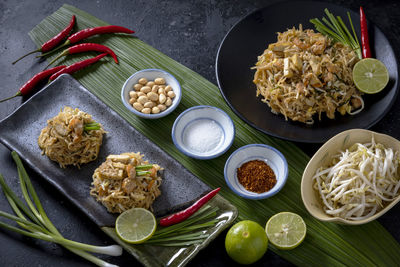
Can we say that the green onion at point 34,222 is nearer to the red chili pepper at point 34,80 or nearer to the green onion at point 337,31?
the red chili pepper at point 34,80

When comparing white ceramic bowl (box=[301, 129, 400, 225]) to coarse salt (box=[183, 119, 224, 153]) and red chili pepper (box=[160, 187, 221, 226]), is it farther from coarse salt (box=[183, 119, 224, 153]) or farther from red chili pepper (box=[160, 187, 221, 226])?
coarse salt (box=[183, 119, 224, 153])

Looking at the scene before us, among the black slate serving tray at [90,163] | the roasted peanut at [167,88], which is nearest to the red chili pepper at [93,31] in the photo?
the black slate serving tray at [90,163]

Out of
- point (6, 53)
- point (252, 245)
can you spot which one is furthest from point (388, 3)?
point (6, 53)

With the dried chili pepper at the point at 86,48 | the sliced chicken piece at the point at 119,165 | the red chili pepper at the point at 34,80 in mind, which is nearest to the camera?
the sliced chicken piece at the point at 119,165

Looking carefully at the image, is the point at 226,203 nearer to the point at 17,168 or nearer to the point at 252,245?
the point at 252,245

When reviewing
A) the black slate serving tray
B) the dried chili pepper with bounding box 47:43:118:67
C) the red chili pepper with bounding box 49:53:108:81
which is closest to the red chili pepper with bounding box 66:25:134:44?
the dried chili pepper with bounding box 47:43:118:67

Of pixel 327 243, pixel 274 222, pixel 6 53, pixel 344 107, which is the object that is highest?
pixel 6 53

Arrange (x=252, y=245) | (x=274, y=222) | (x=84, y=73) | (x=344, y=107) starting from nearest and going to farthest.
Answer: (x=252, y=245), (x=274, y=222), (x=344, y=107), (x=84, y=73)
